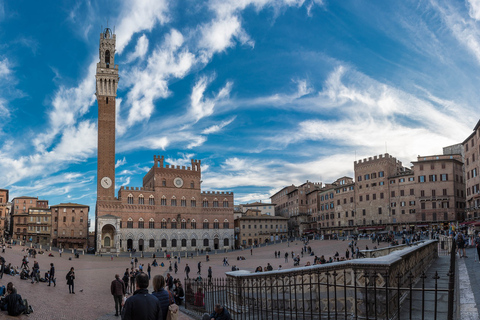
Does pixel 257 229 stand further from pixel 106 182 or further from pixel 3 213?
pixel 3 213

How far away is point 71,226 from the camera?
2844 inches

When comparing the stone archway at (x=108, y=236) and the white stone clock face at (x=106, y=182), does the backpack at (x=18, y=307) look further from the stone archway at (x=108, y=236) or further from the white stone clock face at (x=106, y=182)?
the white stone clock face at (x=106, y=182)

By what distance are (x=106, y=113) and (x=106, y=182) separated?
42.6 feet

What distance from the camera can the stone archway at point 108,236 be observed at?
65.1 metres

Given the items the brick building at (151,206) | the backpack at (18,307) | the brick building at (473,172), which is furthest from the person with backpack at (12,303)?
the brick building at (151,206)

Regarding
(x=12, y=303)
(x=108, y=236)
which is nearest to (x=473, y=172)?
(x=12, y=303)

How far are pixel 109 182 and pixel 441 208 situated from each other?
56056 mm

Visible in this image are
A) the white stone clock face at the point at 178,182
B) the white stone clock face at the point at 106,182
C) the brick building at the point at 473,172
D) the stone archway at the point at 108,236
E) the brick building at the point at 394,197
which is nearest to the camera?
the brick building at the point at 473,172

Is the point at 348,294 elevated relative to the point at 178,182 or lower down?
lower down

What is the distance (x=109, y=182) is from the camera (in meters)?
67.1

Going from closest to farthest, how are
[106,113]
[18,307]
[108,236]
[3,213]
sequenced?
1. [18,307]
2. [108,236]
3. [106,113]
4. [3,213]

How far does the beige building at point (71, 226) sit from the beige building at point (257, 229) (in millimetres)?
30961

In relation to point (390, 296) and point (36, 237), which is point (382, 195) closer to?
point (390, 296)

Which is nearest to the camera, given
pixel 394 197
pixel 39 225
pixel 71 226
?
pixel 394 197
